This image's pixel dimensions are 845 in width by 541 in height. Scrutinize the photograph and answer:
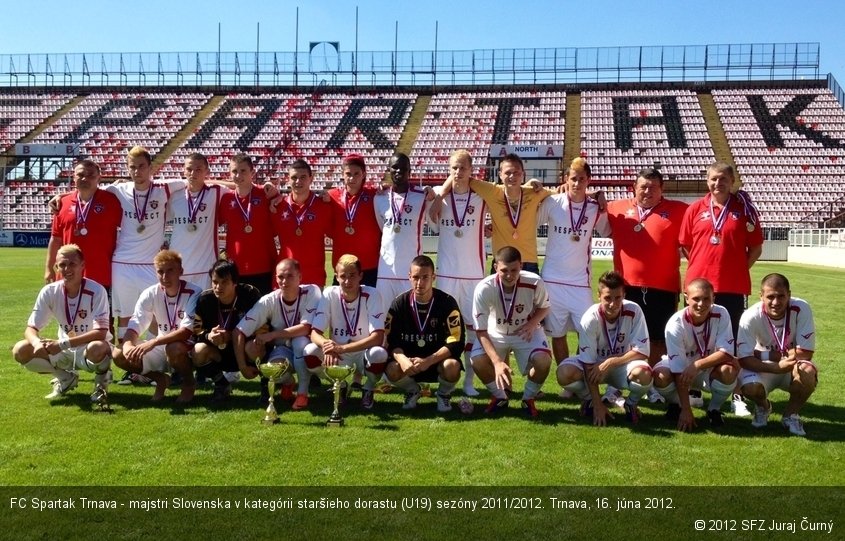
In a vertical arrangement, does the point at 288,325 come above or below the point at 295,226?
below

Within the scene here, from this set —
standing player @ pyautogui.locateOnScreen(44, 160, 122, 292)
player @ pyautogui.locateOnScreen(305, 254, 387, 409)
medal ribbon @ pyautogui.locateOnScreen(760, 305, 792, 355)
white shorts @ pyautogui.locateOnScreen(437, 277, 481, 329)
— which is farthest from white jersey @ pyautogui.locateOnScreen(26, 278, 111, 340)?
medal ribbon @ pyautogui.locateOnScreen(760, 305, 792, 355)

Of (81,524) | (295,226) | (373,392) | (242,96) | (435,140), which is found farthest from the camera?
(242,96)

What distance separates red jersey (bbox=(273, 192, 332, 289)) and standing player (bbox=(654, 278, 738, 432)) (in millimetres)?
2912

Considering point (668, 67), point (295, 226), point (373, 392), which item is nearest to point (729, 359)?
point (373, 392)

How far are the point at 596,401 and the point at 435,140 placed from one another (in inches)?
1379

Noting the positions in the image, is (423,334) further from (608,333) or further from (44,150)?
(44,150)

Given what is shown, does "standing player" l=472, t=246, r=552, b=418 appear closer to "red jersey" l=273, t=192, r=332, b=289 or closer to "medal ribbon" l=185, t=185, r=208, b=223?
"red jersey" l=273, t=192, r=332, b=289

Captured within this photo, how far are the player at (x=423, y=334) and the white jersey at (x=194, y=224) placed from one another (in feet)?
6.79

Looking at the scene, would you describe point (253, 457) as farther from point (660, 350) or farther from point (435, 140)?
point (435, 140)

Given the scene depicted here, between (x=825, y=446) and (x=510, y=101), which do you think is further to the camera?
(x=510, y=101)

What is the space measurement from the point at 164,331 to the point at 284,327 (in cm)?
95

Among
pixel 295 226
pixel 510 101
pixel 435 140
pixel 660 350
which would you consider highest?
pixel 510 101

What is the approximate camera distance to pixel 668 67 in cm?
4447

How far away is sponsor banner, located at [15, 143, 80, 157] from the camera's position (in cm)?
3697
